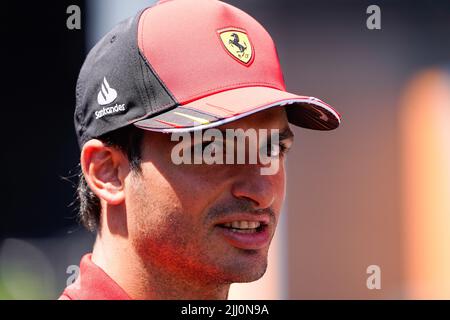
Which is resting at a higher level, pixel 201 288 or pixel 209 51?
pixel 209 51

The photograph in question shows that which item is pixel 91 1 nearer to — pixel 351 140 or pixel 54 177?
pixel 54 177

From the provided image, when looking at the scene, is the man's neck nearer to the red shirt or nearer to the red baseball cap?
the red shirt

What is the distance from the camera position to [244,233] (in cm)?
237

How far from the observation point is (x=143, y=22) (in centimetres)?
251

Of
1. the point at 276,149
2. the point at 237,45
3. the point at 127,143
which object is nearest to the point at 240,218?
the point at 276,149

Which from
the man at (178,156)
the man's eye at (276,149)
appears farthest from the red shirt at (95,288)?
the man's eye at (276,149)

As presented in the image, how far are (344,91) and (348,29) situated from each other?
20.7 inches

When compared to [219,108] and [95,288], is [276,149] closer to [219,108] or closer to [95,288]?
[219,108]

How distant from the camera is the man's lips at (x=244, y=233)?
92.6 inches

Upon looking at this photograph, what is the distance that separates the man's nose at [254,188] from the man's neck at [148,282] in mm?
277

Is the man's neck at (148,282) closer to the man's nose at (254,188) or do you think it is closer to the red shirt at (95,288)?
the red shirt at (95,288)

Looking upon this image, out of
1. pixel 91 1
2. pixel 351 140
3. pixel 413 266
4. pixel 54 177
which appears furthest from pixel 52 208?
pixel 413 266

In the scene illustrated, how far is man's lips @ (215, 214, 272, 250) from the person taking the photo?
2.35 m
